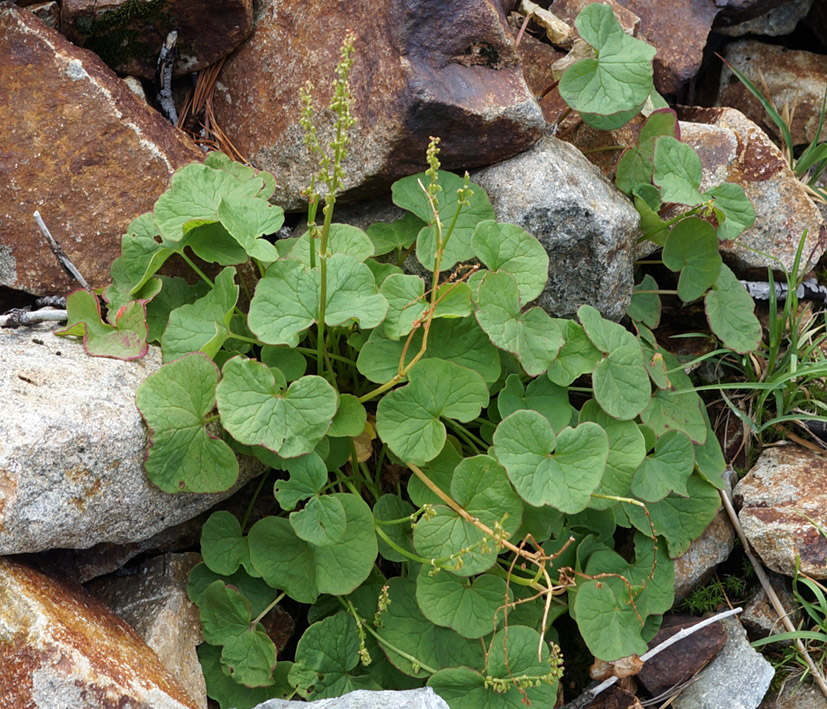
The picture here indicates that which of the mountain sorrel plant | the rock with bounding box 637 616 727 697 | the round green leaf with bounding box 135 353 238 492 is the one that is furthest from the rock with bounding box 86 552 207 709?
the rock with bounding box 637 616 727 697

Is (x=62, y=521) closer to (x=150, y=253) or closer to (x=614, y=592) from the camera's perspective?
(x=150, y=253)

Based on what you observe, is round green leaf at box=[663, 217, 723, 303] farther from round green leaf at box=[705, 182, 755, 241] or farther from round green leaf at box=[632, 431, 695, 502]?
round green leaf at box=[632, 431, 695, 502]

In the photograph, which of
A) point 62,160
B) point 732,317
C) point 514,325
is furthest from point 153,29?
point 732,317

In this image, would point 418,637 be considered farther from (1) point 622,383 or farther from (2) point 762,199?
(2) point 762,199

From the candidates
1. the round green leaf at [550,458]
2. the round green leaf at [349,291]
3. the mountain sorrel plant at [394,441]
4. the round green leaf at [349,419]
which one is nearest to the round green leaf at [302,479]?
the mountain sorrel plant at [394,441]

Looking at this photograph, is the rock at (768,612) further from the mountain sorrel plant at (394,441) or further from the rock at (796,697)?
the mountain sorrel plant at (394,441)
